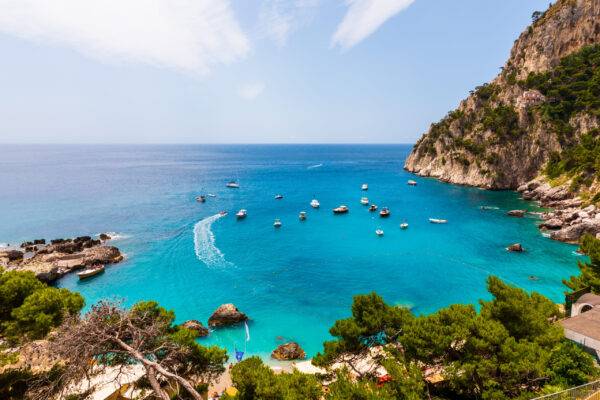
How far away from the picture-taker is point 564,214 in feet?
165

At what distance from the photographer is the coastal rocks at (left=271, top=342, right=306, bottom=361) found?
22.9 metres

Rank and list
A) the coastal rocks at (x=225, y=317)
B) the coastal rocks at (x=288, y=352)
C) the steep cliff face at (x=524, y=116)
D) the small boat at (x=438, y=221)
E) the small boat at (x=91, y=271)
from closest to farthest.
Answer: the coastal rocks at (x=288, y=352) → the coastal rocks at (x=225, y=317) → the small boat at (x=91, y=271) → the small boat at (x=438, y=221) → the steep cliff face at (x=524, y=116)

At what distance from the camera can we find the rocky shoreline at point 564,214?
140 ft

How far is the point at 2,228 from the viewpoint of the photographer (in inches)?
2146

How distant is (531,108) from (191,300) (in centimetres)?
9211

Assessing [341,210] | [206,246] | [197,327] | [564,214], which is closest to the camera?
[197,327]

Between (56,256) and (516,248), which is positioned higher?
(516,248)

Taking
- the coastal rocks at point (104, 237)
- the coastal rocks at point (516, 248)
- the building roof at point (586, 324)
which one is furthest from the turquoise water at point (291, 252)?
the building roof at point (586, 324)

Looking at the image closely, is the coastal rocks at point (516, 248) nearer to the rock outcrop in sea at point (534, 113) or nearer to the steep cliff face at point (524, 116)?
the rock outcrop in sea at point (534, 113)

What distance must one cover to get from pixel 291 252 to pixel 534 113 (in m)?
76.6

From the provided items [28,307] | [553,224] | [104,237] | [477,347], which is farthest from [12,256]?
[553,224]

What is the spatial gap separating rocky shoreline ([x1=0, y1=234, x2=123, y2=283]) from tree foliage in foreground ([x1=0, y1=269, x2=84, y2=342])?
2536 cm

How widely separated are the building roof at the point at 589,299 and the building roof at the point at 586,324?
2.43m

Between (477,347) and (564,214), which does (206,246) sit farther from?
(564,214)
